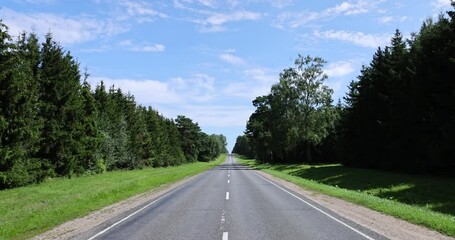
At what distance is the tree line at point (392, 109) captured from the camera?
96.2ft

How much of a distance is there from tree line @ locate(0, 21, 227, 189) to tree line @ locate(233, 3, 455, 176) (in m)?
26.3

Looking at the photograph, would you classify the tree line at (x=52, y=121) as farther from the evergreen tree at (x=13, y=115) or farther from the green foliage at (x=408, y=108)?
the green foliage at (x=408, y=108)

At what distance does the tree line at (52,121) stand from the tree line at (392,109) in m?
26.3

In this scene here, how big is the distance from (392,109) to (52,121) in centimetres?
3003

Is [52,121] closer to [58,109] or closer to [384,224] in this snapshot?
[58,109]

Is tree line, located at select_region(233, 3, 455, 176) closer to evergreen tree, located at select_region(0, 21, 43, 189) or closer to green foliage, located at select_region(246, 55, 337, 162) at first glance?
green foliage, located at select_region(246, 55, 337, 162)

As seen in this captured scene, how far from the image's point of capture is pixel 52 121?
33.9m

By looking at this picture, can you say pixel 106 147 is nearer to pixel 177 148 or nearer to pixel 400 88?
pixel 400 88

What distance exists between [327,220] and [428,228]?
9.69 ft

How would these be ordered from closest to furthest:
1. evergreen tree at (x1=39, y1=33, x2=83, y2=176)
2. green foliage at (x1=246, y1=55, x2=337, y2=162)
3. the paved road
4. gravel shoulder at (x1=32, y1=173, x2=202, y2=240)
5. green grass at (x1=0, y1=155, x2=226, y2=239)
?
the paved road
gravel shoulder at (x1=32, y1=173, x2=202, y2=240)
green grass at (x1=0, y1=155, x2=226, y2=239)
evergreen tree at (x1=39, y1=33, x2=83, y2=176)
green foliage at (x1=246, y1=55, x2=337, y2=162)

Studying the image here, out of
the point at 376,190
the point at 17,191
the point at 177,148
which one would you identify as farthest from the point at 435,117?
the point at 177,148

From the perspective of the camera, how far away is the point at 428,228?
480 inches

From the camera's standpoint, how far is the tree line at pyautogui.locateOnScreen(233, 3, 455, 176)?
29312 mm

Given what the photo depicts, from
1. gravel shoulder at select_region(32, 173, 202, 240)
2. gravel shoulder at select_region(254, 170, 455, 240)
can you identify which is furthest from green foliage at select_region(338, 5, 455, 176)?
gravel shoulder at select_region(32, 173, 202, 240)
